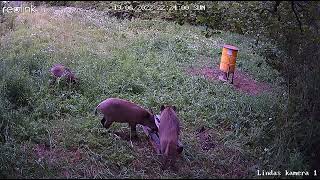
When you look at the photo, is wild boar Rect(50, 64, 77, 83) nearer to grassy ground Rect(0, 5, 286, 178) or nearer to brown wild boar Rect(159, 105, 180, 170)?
grassy ground Rect(0, 5, 286, 178)

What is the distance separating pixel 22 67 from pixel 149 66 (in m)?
3.08

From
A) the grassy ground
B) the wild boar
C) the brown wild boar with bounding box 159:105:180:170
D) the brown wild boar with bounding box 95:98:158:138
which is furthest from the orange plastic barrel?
the brown wild boar with bounding box 159:105:180:170

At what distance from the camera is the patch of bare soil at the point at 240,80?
9880mm

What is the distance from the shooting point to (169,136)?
18.0 ft

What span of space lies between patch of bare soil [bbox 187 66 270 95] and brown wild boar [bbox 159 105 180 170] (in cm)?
422

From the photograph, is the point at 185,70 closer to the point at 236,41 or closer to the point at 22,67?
the point at 22,67

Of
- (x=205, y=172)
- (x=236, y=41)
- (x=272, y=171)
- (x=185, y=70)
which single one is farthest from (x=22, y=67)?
(x=236, y=41)

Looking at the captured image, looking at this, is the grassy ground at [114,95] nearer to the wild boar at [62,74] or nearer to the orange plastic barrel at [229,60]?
the wild boar at [62,74]

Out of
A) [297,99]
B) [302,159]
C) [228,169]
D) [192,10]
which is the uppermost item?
[192,10]

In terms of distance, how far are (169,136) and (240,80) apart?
5.62 metres

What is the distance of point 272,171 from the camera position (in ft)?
16.5

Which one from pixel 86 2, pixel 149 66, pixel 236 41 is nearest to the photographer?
pixel 149 66

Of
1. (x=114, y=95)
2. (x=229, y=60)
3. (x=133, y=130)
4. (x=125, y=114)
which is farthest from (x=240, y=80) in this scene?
(x=125, y=114)

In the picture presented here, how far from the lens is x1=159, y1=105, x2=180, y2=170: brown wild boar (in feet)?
17.6
